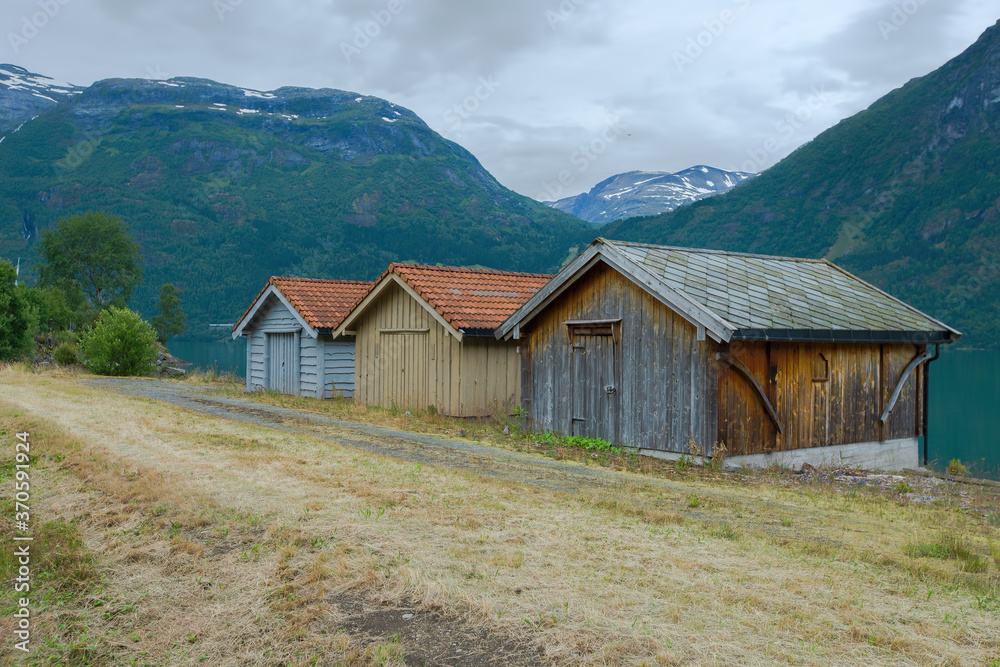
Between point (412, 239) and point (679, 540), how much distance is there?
18292cm

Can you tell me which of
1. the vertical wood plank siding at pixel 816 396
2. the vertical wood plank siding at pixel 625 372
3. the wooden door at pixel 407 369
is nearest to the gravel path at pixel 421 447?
the vertical wood plank siding at pixel 625 372

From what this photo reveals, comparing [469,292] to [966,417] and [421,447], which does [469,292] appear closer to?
[421,447]

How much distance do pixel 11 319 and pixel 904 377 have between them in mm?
34680

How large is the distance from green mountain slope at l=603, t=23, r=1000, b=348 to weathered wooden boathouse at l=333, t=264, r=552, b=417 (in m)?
133

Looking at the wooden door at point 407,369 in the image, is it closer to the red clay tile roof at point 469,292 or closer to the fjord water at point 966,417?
the red clay tile roof at point 469,292

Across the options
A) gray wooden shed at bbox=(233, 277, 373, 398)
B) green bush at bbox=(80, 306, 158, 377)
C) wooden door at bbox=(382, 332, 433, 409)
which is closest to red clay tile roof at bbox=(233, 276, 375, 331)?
gray wooden shed at bbox=(233, 277, 373, 398)

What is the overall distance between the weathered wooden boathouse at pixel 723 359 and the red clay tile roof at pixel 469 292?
1.70m

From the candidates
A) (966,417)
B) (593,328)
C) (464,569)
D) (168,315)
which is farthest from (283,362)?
(168,315)

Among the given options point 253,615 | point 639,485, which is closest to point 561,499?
point 639,485

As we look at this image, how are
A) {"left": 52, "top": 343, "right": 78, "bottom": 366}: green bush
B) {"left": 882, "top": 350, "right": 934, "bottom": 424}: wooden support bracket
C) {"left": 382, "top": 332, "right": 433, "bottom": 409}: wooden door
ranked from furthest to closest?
{"left": 52, "top": 343, "right": 78, "bottom": 366}: green bush → {"left": 382, "top": 332, "right": 433, "bottom": 409}: wooden door → {"left": 882, "top": 350, "right": 934, "bottom": 424}: wooden support bracket

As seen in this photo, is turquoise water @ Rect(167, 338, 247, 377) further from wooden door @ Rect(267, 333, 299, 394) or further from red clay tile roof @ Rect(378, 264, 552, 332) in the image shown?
red clay tile roof @ Rect(378, 264, 552, 332)

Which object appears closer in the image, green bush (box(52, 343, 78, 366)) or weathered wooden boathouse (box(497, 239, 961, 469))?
weathered wooden boathouse (box(497, 239, 961, 469))

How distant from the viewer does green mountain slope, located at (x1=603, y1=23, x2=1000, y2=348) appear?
145 metres

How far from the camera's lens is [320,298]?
24906mm
